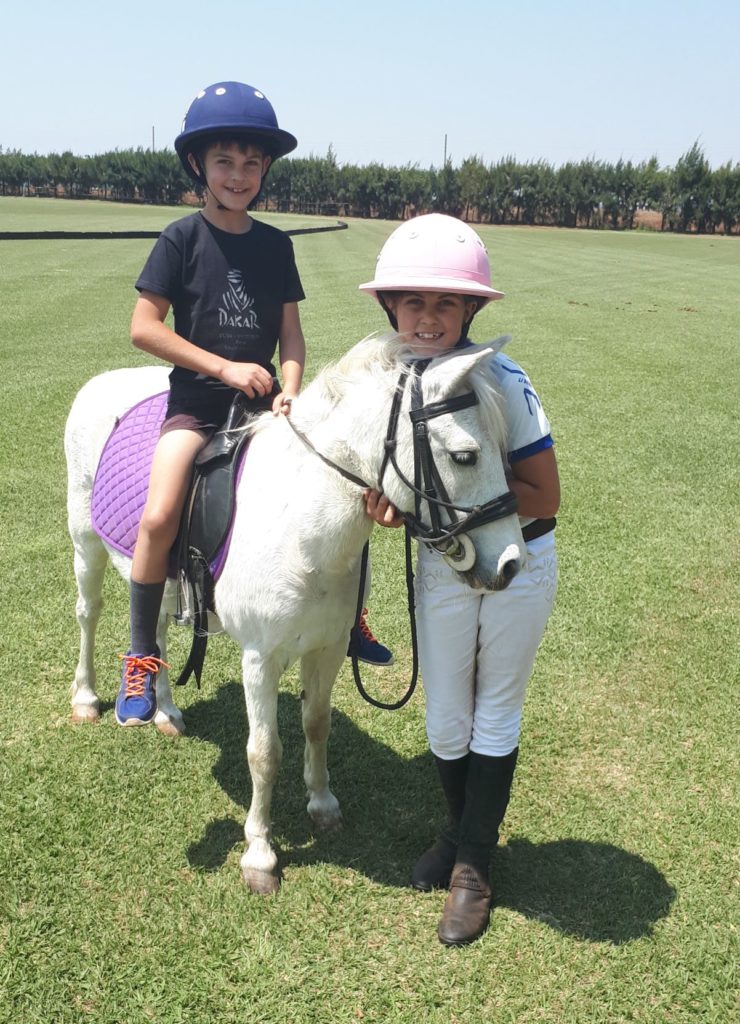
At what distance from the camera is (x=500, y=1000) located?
2.74 meters

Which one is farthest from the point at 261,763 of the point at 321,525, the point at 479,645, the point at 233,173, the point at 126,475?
the point at 233,173

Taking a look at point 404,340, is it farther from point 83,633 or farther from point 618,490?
point 618,490

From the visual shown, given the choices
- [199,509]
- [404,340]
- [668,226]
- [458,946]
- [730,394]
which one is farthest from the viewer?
[668,226]

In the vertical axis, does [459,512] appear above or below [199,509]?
above

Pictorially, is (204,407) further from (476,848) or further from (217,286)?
(476,848)

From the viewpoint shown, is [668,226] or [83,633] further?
[668,226]

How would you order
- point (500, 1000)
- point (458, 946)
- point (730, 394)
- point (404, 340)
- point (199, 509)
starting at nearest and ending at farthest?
1. point (404, 340)
2. point (500, 1000)
3. point (458, 946)
4. point (199, 509)
5. point (730, 394)

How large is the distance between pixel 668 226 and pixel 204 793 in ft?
269

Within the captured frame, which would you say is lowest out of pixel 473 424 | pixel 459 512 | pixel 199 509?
pixel 199 509

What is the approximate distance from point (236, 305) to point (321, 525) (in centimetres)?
118

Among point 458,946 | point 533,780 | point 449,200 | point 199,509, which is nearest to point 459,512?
point 199,509

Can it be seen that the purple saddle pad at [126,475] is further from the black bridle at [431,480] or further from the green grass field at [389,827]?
the black bridle at [431,480]

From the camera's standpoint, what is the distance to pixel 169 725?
4.20m

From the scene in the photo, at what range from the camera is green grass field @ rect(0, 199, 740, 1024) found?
9.13 feet
